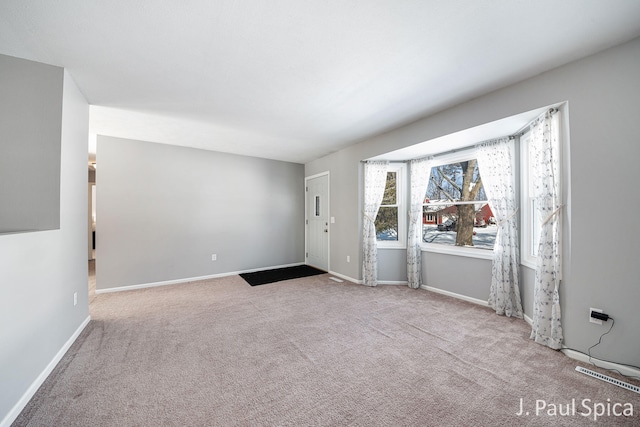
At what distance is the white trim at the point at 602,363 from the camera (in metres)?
1.80

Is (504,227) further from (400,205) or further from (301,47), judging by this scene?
(301,47)

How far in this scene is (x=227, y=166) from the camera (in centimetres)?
495

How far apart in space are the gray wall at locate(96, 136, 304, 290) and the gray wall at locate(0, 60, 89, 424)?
132 cm

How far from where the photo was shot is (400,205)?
4.25 meters

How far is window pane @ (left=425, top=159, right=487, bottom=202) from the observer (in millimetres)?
3459

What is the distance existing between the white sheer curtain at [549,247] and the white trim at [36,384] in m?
4.03

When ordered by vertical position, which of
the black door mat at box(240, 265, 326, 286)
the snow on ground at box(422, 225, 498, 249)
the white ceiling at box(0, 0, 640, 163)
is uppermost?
the white ceiling at box(0, 0, 640, 163)

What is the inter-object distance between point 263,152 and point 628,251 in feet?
16.3

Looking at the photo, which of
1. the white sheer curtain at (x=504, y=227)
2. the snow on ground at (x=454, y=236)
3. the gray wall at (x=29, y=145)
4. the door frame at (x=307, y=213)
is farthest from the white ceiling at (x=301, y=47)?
the door frame at (x=307, y=213)

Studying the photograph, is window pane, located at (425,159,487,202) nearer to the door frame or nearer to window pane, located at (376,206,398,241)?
window pane, located at (376,206,398,241)

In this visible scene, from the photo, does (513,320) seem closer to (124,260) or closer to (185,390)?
(185,390)

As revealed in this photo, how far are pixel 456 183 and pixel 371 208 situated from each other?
137 cm

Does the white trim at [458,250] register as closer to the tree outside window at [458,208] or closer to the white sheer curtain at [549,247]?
the tree outside window at [458,208]

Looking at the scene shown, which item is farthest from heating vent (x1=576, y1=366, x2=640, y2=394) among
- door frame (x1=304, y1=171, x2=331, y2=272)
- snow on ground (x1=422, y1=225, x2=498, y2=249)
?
door frame (x1=304, y1=171, x2=331, y2=272)
